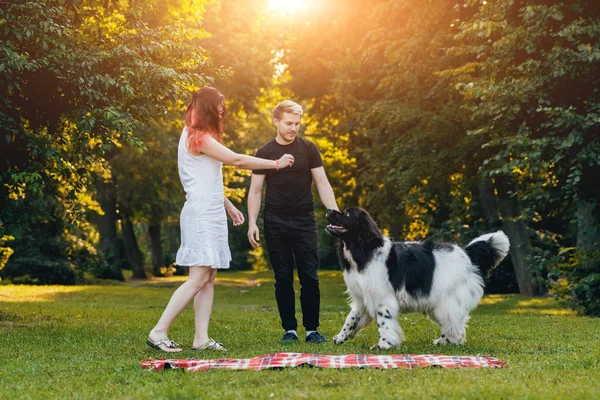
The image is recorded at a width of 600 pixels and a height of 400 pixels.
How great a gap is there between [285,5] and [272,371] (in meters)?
24.5

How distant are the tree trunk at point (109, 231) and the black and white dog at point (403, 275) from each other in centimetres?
2274

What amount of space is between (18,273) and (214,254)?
77.5 ft

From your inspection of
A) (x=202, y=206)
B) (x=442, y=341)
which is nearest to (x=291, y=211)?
(x=202, y=206)

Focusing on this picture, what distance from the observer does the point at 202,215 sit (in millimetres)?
7500

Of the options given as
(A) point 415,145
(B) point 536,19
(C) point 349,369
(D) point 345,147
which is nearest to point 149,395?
(C) point 349,369

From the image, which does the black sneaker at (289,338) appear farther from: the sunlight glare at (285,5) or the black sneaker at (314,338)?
the sunlight glare at (285,5)

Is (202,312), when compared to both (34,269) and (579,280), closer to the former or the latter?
(579,280)

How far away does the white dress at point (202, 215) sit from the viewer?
748 cm

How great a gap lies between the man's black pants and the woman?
84cm

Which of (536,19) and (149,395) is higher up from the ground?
(536,19)

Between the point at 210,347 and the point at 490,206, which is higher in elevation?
the point at 490,206

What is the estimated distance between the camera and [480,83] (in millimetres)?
15312

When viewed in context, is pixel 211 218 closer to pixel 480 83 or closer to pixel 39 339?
pixel 39 339

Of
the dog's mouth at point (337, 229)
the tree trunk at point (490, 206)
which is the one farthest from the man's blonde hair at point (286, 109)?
the tree trunk at point (490, 206)
